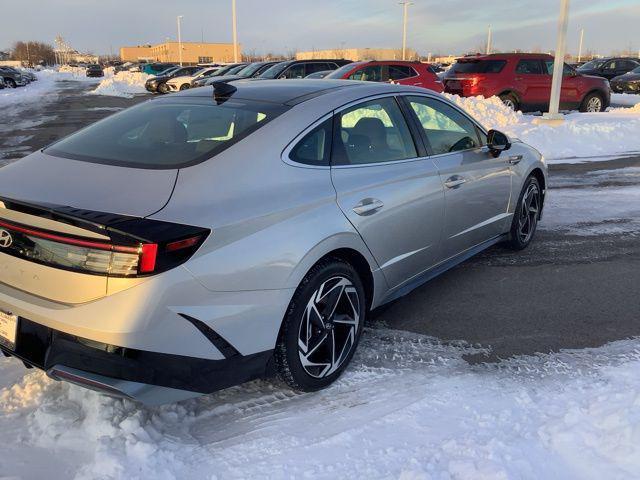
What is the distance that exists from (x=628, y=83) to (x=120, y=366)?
102 ft

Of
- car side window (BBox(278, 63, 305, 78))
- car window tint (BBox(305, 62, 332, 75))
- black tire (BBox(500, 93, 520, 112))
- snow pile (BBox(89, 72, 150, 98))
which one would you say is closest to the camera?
black tire (BBox(500, 93, 520, 112))

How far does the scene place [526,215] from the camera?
5.52 metres

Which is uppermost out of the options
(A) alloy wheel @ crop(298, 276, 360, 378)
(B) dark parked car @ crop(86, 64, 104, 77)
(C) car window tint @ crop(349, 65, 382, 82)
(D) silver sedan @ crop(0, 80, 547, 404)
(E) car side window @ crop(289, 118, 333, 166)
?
(B) dark parked car @ crop(86, 64, 104, 77)

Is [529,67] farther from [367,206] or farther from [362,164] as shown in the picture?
[367,206]

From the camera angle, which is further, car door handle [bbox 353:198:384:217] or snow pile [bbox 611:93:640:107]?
snow pile [bbox 611:93:640:107]

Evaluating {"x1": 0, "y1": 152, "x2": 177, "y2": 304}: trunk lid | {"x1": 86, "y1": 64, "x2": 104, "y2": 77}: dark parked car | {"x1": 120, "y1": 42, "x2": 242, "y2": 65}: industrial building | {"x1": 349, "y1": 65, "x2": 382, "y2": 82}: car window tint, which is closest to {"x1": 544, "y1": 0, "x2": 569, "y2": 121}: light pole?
{"x1": 349, "y1": 65, "x2": 382, "y2": 82}: car window tint

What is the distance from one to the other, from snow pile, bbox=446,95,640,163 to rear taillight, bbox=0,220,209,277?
10.4 meters

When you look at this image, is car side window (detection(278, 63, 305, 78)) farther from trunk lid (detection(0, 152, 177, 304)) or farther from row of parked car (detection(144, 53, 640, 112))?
trunk lid (detection(0, 152, 177, 304))

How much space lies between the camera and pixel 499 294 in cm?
460

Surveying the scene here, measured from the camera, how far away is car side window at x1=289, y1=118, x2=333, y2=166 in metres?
3.06

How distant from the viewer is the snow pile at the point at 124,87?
1413 inches

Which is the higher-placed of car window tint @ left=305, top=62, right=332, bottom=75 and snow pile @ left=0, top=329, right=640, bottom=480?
car window tint @ left=305, top=62, right=332, bottom=75

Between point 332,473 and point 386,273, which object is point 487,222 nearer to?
point 386,273

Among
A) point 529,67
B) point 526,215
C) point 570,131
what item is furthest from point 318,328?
point 529,67
